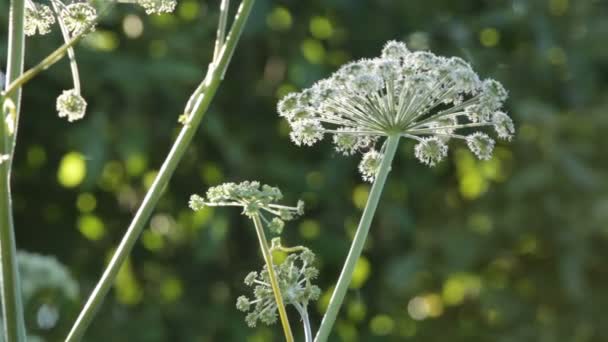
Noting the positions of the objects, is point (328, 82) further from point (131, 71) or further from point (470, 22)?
point (470, 22)

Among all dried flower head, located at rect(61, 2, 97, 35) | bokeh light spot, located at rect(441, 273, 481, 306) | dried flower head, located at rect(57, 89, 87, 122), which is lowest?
dried flower head, located at rect(57, 89, 87, 122)

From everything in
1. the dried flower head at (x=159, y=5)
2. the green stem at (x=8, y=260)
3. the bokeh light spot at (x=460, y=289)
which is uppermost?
the bokeh light spot at (x=460, y=289)

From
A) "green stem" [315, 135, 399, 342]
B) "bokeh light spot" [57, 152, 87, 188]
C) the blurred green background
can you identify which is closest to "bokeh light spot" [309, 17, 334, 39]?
the blurred green background

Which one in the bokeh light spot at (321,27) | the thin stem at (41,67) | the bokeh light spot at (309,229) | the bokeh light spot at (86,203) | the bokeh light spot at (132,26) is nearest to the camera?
the thin stem at (41,67)

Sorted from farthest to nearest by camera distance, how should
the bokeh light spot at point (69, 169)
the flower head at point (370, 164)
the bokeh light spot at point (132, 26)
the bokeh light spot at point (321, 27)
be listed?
the bokeh light spot at point (321, 27)
the bokeh light spot at point (69, 169)
the bokeh light spot at point (132, 26)
the flower head at point (370, 164)

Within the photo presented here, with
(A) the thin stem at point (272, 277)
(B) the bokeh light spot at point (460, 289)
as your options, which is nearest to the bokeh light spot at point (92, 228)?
(B) the bokeh light spot at point (460, 289)

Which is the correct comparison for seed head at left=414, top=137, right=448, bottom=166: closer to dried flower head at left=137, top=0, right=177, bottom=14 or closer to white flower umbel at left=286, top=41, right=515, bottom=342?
white flower umbel at left=286, top=41, right=515, bottom=342

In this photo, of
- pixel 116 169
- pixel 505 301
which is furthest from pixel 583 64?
pixel 116 169

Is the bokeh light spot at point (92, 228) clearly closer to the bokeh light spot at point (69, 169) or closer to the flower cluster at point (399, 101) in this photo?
the bokeh light spot at point (69, 169)
